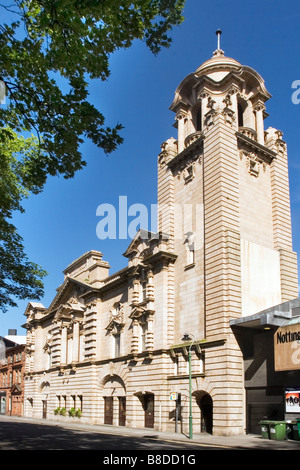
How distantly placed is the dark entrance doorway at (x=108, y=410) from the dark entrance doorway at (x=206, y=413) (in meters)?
13.9

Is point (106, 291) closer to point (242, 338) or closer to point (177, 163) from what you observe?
point (177, 163)

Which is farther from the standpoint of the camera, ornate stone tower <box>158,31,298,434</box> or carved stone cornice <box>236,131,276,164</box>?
carved stone cornice <box>236,131,276,164</box>

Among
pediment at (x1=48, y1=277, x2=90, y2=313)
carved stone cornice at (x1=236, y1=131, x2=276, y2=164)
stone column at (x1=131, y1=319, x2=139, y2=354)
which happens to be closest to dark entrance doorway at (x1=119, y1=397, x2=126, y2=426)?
stone column at (x1=131, y1=319, x2=139, y2=354)

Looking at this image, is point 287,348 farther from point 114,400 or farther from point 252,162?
point 114,400

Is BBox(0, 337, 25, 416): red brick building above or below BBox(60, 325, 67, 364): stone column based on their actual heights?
below

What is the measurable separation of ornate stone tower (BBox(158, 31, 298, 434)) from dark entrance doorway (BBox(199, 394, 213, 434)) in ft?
4.15

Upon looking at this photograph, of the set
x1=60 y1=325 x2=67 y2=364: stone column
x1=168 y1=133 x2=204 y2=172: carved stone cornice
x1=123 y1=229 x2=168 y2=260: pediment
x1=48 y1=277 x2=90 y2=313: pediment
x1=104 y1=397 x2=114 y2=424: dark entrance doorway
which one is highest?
x1=168 y1=133 x2=204 y2=172: carved stone cornice

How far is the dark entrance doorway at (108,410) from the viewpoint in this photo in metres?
44.0

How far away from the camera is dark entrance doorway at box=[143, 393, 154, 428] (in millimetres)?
37219

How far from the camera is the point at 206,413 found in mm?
32438

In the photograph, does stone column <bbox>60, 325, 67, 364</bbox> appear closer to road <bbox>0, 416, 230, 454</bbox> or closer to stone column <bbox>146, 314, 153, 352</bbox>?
stone column <bbox>146, 314, 153, 352</bbox>

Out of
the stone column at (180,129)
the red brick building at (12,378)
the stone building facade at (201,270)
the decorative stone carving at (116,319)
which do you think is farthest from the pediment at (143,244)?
the red brick building at (12,378)

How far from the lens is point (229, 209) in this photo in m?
33.8

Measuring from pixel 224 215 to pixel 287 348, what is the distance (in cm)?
1035
